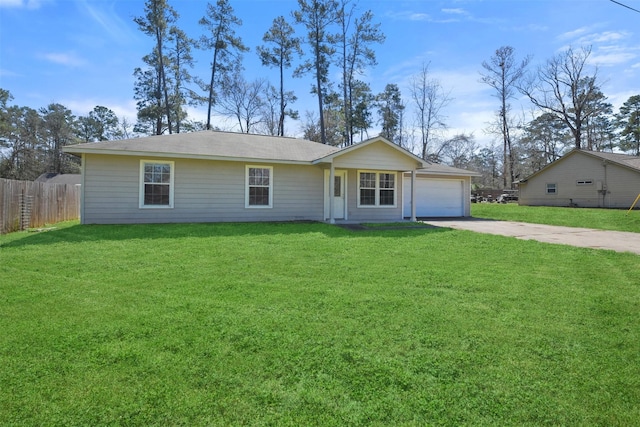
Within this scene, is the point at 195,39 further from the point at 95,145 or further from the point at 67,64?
the point at 95,145

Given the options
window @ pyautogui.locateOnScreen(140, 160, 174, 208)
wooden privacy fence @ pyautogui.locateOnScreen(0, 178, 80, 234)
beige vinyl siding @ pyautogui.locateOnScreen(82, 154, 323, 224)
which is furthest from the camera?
window @ pyautogui.locateOnScreen(140, 160, 174, 208)

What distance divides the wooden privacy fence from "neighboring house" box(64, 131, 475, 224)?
6.19ft

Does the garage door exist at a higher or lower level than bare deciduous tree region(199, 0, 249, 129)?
lower

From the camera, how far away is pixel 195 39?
24984 millimetres

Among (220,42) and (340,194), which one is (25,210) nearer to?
(340,194)

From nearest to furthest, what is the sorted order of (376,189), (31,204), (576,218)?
(31,204) → (376,189) → (576,218)

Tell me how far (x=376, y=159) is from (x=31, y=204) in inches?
475

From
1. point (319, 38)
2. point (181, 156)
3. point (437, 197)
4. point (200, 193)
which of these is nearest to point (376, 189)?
point (437, 197)

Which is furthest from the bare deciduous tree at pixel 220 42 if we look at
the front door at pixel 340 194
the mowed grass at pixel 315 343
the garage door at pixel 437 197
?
the mowed grass at pixel 315 343

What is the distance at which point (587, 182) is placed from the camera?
21.9 meters

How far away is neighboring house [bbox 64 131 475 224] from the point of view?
35.7 ft

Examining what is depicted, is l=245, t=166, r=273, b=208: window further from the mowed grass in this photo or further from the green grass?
the green grass

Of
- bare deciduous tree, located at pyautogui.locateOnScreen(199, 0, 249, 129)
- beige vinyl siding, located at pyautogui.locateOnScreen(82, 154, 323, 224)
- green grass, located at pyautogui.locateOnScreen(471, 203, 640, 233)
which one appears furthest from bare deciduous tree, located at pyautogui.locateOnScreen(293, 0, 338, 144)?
green grass, located at pyautogui.locateOnScreen(471, 203, 640, 233)

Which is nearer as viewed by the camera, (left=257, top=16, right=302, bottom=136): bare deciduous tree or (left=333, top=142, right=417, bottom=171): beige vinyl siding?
(left=333, top=142, right=417, bottom=171): beige vinyl siding
